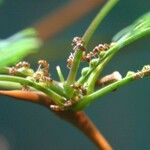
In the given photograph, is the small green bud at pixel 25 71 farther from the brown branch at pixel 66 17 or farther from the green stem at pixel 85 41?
the brown branch at pixel 66 17

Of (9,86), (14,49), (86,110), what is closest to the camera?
(14,49)

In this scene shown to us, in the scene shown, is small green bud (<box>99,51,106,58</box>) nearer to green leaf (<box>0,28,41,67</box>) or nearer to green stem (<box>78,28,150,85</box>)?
green stem (<box>78,28,150,85</box>)

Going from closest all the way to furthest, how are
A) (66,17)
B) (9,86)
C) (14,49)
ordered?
(14,49) → (9,86) → (66,17)

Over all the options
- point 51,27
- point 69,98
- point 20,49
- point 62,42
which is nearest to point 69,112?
point 69,98

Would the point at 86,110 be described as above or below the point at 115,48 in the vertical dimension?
above

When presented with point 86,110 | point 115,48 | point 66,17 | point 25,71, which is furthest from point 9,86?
point 86,110

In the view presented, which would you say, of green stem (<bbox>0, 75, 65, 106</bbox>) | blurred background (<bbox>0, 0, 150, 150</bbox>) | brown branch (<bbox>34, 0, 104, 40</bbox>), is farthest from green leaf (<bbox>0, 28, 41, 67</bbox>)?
blurred background (<bbox>0, 0, 150, 150</bbox>)

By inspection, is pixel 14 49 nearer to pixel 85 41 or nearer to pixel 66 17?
pixel 85 41

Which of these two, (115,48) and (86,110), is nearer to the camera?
(115,48)

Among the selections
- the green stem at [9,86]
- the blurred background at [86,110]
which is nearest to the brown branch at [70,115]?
the green stem at [9,86]
